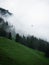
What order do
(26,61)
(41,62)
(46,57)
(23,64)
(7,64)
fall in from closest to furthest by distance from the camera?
(7,64), (23,64), (26,61), (41,62), (46,57)

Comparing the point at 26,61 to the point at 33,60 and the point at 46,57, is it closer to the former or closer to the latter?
the point at 33,60

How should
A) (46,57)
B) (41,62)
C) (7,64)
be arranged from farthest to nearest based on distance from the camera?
(46,57)
(41,62)
(7,64)

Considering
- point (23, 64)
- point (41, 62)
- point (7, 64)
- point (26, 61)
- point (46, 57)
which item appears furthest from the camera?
point (46, 57)

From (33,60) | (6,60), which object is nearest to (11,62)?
(6,60)

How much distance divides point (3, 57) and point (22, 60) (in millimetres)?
9137

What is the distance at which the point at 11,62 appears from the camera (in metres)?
87.4

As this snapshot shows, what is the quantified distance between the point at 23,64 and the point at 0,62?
10.6 meters

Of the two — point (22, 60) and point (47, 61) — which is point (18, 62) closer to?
point (22, 60)

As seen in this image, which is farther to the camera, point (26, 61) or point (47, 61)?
point (47, 61)

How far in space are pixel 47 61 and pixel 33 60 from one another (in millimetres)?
11457

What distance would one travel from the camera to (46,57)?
12225 cm

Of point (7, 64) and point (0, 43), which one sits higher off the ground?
point (0, 43)

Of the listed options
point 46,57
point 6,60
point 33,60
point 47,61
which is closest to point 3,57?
point 6,60

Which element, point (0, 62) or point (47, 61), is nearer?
point (0, 62)
